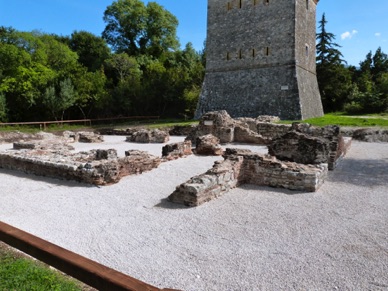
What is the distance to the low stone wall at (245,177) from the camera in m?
5.67

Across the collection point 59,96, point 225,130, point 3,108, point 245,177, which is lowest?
point 245,177

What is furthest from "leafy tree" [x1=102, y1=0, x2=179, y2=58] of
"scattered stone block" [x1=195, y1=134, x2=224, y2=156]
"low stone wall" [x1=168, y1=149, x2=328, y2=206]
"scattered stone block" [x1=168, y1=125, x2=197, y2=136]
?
"low stone wall" [x1=168, y1=149, x2=328, y2=206]

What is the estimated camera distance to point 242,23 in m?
25.1

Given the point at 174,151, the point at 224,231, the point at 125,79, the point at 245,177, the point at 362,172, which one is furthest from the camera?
the point at 125,79

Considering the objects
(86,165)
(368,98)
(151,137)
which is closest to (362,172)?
(86,165)

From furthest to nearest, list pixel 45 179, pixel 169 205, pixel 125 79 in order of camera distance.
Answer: pixel 125 79 → pixel 45 179 → pixel 169 205

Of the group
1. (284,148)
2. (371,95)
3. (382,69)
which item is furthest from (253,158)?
(382,69)

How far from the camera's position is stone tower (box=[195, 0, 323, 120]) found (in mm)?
23078

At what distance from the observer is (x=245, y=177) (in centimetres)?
726

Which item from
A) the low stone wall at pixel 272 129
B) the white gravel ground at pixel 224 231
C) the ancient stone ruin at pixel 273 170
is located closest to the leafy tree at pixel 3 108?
the low stone wall at pixel 272 129

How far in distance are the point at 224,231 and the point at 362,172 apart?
5671 millimetres

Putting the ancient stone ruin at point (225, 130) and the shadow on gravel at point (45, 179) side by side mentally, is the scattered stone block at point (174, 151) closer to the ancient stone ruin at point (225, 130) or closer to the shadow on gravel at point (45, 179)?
the shadow on gravel at point (45, 179)

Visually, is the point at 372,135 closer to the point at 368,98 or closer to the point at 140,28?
the point at 368,98

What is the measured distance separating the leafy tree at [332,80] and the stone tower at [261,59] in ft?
18.7
